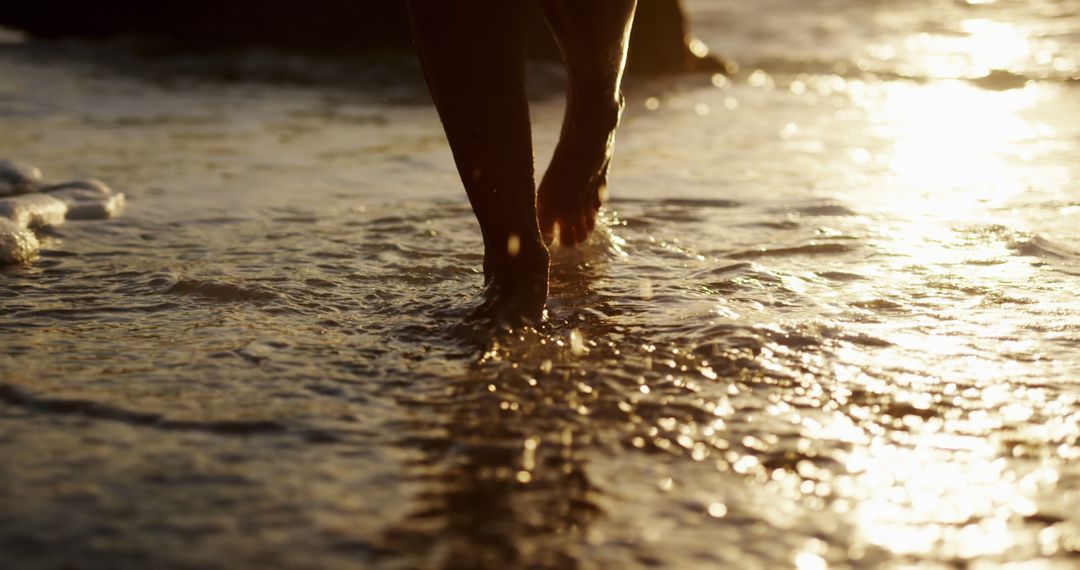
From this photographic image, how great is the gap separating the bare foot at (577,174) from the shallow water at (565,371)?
8cm

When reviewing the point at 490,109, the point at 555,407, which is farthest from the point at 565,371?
the point at 490,109

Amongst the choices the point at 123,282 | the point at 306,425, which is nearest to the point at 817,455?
the point at 306,425

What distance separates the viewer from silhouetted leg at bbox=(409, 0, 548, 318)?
2281mm

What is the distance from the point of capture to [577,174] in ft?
9.75

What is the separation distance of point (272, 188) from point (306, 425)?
2.13 meters

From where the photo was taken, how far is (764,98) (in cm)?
620

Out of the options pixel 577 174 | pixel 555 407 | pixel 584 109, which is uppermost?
pixel 584 109

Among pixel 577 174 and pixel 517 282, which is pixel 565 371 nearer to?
pixel 517 282

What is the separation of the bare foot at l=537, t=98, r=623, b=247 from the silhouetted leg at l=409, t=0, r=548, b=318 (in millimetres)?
567

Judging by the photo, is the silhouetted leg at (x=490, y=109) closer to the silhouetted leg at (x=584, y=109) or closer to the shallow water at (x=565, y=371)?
the shallow water at (x=565, y=371)

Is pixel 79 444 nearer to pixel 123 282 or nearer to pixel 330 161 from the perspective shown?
pixel 123 282

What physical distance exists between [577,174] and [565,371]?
0.93 metres

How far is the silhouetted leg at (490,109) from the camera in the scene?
228cm

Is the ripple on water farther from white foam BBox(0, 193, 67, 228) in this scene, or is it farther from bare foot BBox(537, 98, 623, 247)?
white foam BBox(0, 193, 67, 228)
